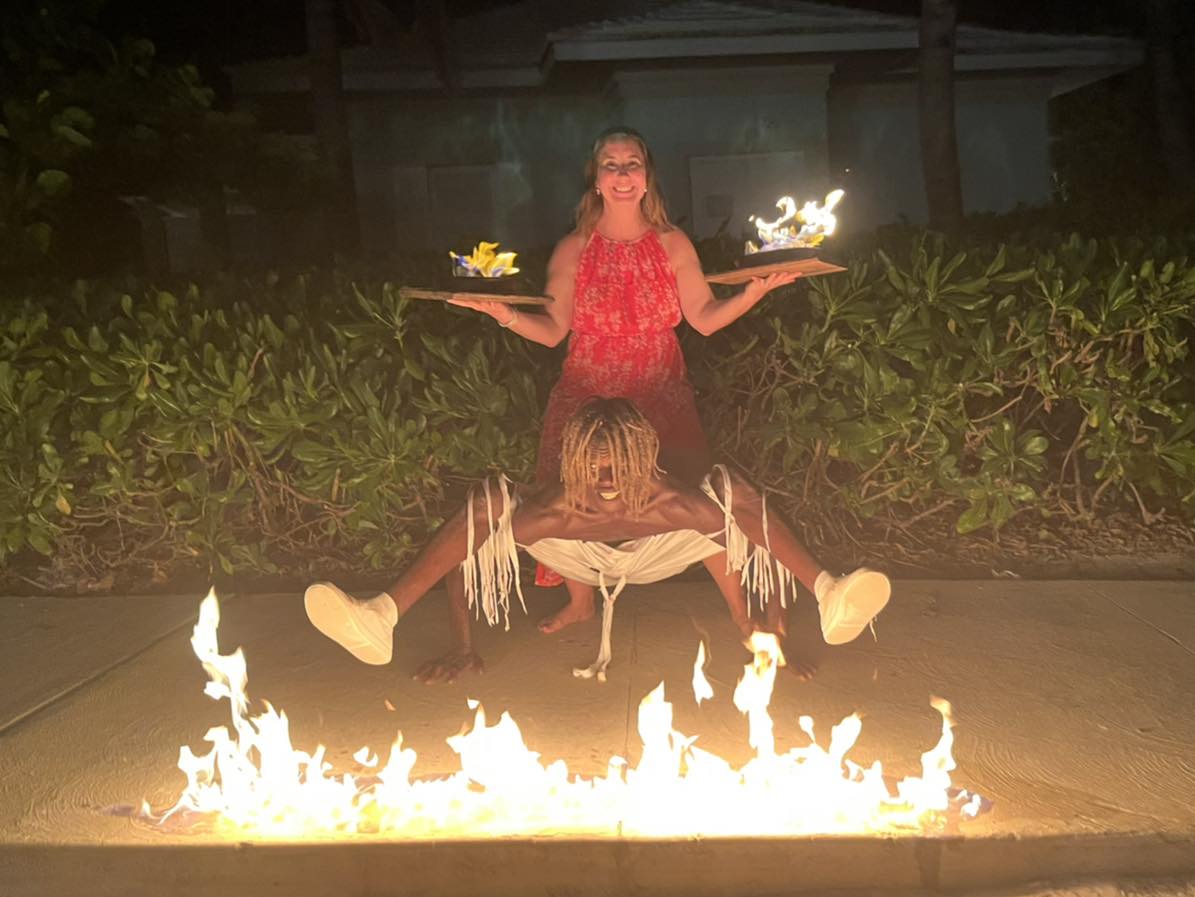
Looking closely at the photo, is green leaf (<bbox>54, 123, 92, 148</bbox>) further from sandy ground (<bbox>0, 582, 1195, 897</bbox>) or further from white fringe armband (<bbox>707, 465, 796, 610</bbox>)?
white fringe armband (<bbox>707, 465, 796, 610</bbox>)

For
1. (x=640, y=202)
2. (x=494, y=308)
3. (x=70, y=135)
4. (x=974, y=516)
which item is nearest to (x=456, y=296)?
(x=494, y=308)

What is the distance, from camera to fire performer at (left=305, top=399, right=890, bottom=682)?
11.8 ft

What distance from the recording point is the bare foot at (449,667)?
4012 mm

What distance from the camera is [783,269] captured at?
365cm

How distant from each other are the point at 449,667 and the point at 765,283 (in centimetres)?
164

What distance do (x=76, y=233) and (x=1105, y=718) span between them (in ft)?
26.4

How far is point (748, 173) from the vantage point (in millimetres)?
14203

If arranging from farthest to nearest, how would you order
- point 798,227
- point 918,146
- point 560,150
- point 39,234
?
point 918,146, point 560,150, point 39,234, point 798,227

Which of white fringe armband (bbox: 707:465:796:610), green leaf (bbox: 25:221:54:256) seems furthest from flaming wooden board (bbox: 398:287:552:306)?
green leaf (bbox: 25:221:54:256)

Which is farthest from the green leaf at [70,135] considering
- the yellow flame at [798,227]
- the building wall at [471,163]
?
the building wall at [471,163]

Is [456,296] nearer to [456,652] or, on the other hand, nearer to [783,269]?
[783,269]

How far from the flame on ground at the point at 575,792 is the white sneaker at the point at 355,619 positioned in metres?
0.40

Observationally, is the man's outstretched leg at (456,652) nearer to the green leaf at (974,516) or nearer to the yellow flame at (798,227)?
the yellow flame at (798,227)

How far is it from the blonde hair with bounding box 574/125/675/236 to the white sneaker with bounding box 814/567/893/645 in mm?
1305
